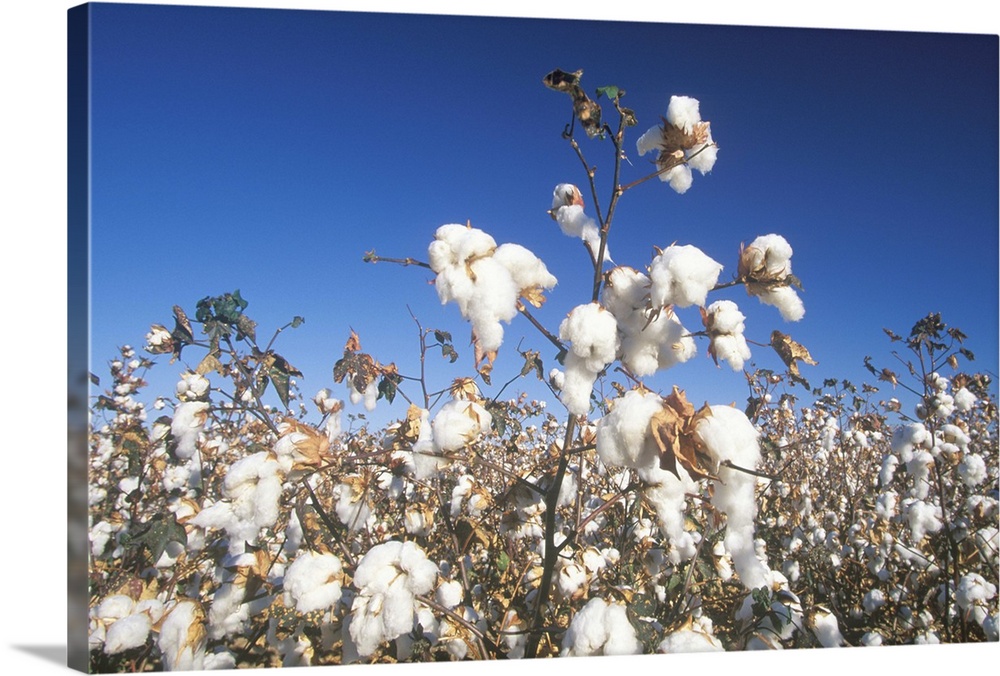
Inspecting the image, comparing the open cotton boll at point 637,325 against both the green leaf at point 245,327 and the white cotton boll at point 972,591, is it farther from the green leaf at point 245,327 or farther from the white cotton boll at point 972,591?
the white cotton boll at point 972,591

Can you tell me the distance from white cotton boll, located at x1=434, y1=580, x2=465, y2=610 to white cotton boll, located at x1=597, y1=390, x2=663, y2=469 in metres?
0.54

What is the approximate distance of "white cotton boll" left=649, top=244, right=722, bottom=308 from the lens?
47.1 inches

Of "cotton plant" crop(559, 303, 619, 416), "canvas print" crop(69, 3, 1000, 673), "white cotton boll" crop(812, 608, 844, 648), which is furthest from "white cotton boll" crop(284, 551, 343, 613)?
"white cotton boll" crop(812, 608, 844, 648)

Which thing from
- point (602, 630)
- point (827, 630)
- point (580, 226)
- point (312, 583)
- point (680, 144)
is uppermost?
point (680, 144)

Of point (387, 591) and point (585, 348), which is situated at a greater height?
point (585, 348)

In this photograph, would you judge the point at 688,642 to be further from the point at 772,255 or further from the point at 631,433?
the point at 772,255

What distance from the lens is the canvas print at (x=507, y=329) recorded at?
1.41 metres

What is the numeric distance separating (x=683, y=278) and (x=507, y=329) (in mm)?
582

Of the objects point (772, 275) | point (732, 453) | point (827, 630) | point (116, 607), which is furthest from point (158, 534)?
point (827, 630)

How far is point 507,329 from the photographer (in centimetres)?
172

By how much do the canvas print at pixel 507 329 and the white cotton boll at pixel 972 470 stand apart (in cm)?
1

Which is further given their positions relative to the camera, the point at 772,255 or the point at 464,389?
the point at 464,389

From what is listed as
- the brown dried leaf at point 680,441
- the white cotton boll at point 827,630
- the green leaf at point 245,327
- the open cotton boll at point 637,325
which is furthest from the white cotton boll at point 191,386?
the white cotton boll at point 827,630

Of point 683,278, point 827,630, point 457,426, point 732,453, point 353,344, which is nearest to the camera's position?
point 732,453
